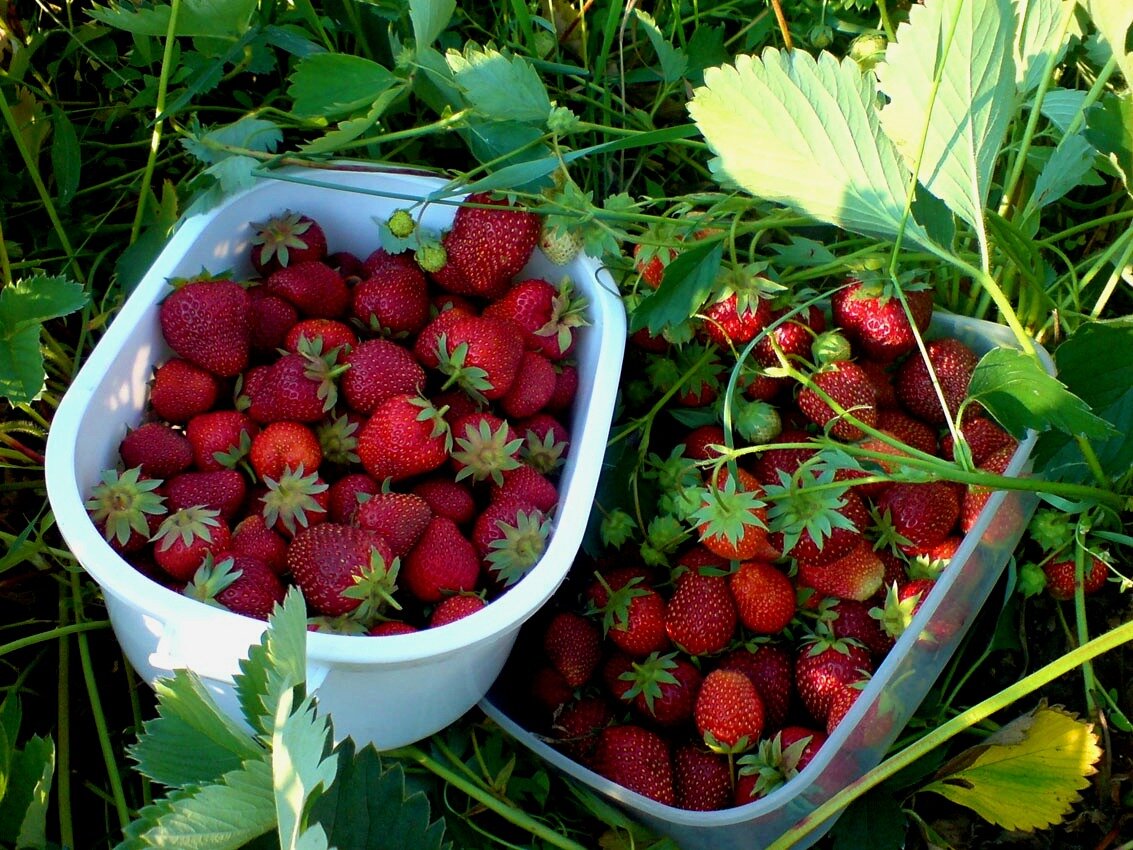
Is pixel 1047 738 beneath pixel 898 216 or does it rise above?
beneath

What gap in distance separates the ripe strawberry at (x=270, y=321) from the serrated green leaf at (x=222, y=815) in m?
0.49

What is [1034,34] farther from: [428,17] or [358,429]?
[358,429]

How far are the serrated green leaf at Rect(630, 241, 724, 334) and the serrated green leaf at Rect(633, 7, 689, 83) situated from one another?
11.0 inches

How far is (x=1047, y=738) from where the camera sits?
0.81 metres

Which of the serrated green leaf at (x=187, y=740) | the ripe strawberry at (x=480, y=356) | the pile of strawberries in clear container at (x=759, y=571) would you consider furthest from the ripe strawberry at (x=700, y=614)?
the serrated green leaf at (x=187, y=740)

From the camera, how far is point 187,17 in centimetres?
90

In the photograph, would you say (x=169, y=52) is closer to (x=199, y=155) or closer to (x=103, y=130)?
(x=199, y=155)

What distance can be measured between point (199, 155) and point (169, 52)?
12 cm

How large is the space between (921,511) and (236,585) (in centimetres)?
57

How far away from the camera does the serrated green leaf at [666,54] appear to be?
3.33ft

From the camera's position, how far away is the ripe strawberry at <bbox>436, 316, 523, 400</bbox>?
855 mm

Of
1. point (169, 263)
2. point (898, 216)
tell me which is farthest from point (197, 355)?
point (898, 216)

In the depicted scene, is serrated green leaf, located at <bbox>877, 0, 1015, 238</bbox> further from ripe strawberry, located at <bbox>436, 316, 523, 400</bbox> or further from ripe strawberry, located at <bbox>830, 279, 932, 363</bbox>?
ripe strawberry, located at <bbox>436, 316, 523, 400</bbox>

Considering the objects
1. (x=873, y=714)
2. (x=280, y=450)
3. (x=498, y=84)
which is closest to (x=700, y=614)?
(x=873, y=714)
